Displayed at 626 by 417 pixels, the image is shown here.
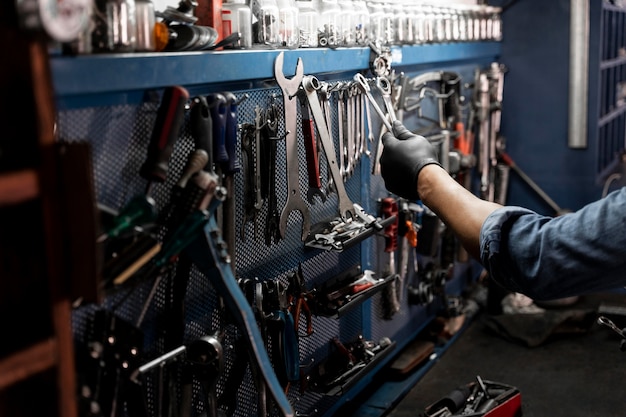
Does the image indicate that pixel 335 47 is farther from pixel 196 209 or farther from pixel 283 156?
pixel 196 209

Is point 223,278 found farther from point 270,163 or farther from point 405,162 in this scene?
point 405,162

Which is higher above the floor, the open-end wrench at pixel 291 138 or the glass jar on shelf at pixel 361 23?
the glass jar on shelf at pixel 361 23

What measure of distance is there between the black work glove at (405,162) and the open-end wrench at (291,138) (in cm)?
26

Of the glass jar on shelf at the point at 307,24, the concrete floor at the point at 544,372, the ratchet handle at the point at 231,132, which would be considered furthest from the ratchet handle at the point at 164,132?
the concrete floor at the point at 544,372

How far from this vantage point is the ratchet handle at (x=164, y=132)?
1663mm

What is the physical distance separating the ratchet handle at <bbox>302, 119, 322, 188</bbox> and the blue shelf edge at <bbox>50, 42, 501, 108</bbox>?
16cm

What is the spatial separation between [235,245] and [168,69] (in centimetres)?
53

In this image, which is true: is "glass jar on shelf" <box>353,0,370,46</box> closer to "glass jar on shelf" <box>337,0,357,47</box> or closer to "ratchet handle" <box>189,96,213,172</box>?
"glass jar on shelf" <box>337,0,357,47</box>

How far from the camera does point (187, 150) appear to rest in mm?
1874

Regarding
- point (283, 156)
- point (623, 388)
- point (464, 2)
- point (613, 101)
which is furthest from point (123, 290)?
point (613, 101)

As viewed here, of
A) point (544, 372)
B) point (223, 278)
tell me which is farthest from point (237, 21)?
point (544, 372)

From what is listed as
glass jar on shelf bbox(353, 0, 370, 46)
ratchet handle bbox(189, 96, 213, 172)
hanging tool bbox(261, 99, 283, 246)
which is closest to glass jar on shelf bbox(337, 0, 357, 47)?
glass jar on shelf bbox(353, 0, 370, 46)

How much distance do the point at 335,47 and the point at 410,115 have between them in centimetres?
79

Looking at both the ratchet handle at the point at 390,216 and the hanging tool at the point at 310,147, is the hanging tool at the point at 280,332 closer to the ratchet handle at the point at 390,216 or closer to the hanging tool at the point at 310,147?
the hanging tool at the point at 310,147
